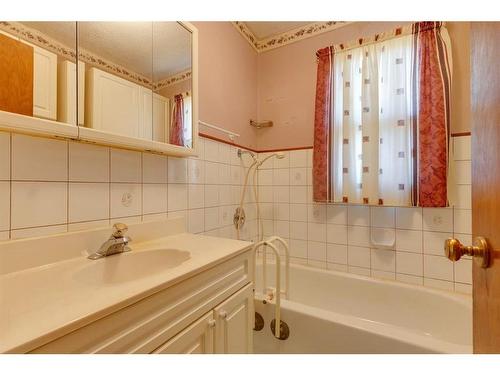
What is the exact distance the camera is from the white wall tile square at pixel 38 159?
0.73 metres

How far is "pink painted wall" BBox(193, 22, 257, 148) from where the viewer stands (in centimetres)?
160

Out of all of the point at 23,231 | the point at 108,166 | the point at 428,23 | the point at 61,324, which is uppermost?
the point at 428,23

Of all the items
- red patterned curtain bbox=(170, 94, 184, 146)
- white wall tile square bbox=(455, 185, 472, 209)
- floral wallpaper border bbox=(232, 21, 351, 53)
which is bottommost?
white wall tile square bbox=(455, 185, 472, 209)

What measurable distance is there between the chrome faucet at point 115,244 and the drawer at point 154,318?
1.23 ft

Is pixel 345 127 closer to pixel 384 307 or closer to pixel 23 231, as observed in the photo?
pixel 384 307

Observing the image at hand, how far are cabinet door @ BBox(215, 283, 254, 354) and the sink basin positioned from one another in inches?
9.8

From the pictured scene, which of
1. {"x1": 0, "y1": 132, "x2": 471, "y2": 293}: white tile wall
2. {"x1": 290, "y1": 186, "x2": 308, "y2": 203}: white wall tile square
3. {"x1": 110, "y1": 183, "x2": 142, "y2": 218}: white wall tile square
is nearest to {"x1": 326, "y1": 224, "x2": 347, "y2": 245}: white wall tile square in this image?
{"x1": 0, "y1": 132, "x2": 471, "y2": 293}: white tile wall

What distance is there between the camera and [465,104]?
1421 millimetres

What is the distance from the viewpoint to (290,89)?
6.66 feet

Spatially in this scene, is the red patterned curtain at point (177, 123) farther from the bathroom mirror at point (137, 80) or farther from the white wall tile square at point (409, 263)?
the white wall tile square at point (409, 263)

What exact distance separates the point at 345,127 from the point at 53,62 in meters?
1.63

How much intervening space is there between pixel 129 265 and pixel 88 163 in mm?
430

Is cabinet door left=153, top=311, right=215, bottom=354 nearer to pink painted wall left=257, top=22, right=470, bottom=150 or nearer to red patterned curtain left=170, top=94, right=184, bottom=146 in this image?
red patterned curtain left=170, top=94, right=184, bottom=146

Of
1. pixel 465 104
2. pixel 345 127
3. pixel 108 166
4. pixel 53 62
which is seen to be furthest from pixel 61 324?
pixel 465 104
